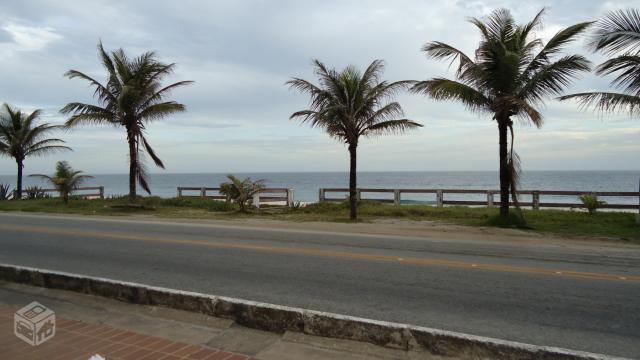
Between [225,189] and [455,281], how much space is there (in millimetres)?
15258

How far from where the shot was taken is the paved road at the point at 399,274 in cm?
546

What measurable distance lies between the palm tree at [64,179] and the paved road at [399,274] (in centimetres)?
1287

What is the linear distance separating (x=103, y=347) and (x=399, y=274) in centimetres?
459

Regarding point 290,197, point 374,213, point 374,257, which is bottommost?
point 374,257

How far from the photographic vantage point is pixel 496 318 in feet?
18.1

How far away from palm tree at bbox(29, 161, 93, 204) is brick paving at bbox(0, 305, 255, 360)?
2197 centimetres

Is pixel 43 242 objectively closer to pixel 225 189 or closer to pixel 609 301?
pixel 225 189

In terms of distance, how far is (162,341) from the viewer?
15.7ft

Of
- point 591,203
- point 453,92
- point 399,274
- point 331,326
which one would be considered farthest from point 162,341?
point 591,203

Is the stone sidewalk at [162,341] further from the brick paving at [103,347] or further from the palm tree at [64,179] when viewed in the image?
the palm tree at [64,179]

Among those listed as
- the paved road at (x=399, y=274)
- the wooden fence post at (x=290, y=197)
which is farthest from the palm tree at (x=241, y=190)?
the paved road at (x=399, y=274)

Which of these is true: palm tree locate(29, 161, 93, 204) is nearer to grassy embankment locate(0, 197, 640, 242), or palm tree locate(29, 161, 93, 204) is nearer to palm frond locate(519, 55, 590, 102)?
grassy embankment locate(0, 197, 640, 242)

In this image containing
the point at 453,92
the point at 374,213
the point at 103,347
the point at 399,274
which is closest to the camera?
the point at 103,347

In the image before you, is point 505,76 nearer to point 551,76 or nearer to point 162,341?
point 551,76
